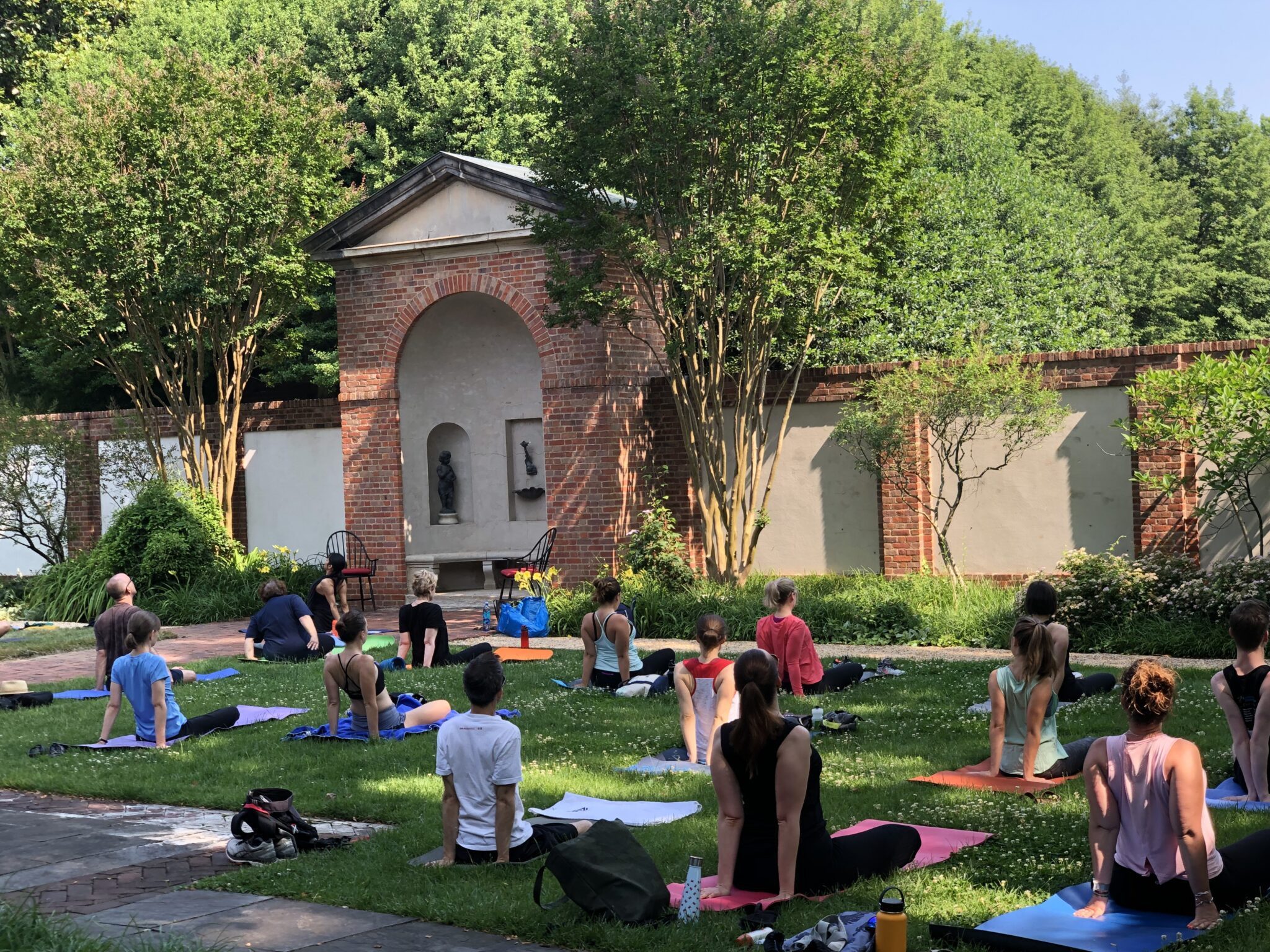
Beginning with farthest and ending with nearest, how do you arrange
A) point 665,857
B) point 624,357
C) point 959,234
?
point 959,234 < point 624,357 < point 665,857

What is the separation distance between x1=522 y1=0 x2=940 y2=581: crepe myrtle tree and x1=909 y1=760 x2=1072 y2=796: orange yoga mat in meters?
8.22

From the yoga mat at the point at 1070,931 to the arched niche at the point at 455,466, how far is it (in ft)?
53.9

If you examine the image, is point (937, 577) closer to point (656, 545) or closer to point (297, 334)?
point (656, 545)

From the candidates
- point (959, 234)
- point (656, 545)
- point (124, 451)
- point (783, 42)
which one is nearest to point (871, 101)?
point (783, 42)

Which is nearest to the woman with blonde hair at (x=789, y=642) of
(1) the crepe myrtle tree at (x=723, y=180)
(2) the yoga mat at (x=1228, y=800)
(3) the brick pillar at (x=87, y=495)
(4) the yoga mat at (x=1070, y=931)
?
(2) the yoga mat at (x=1228, y=800)

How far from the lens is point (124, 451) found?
22234 mm

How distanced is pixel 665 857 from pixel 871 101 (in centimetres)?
1122

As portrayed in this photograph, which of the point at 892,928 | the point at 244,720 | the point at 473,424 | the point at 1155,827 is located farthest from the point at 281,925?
the point at 473,424

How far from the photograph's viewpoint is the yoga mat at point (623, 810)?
7.62 m

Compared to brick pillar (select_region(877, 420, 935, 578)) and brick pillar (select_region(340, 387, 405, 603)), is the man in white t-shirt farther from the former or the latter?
brick pillar (select_region(340, 387, 405, 603))

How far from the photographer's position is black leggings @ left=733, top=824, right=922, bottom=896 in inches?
235

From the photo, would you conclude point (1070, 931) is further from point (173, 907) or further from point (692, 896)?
→ point (173, 907)

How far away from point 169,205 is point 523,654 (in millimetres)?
9503

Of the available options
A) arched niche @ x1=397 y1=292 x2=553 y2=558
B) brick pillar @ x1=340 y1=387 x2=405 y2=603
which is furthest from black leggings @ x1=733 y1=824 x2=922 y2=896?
arched niche @ x1=397 y1=292 x2=553 y2=558
